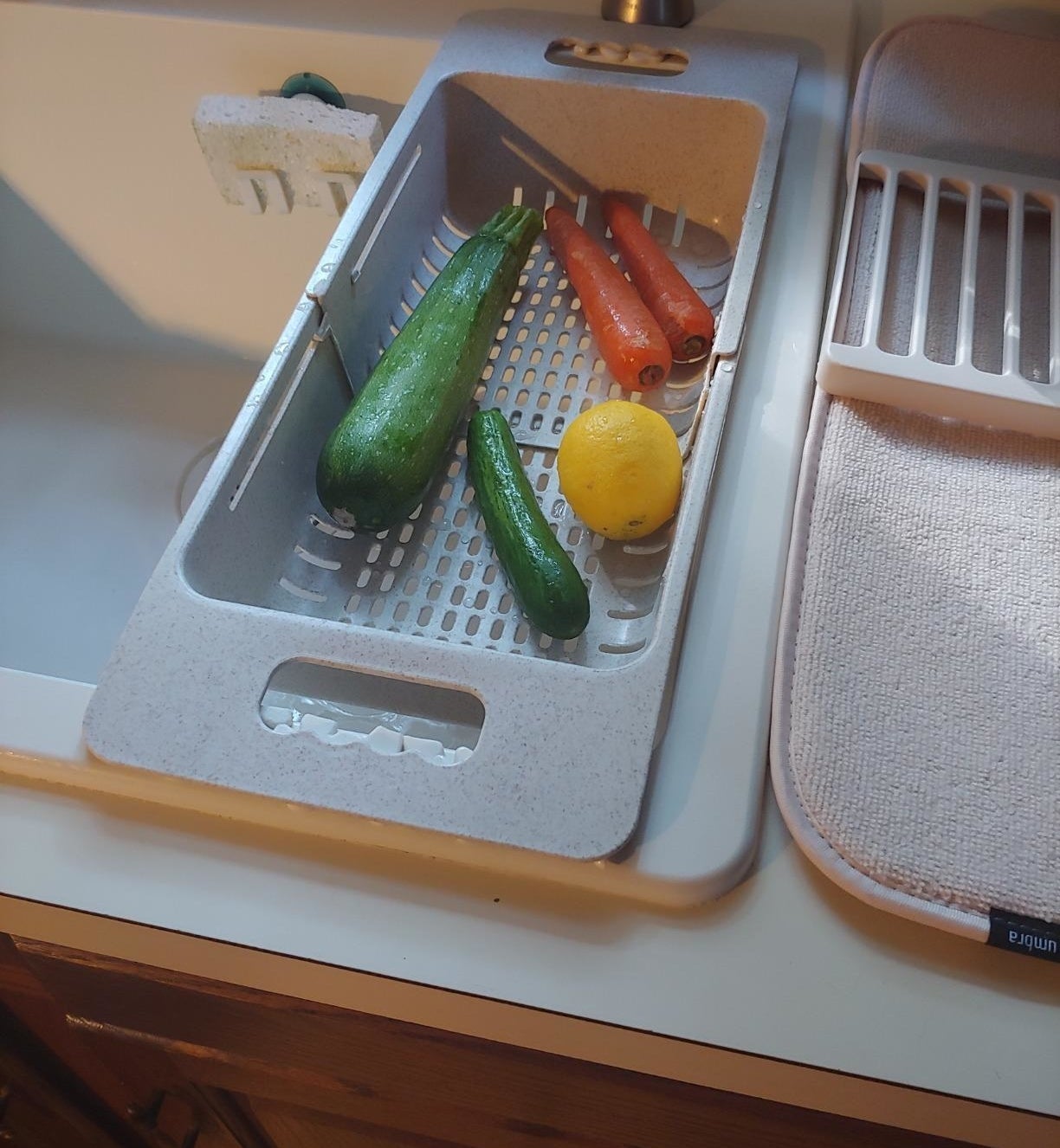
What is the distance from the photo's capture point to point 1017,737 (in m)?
0.47

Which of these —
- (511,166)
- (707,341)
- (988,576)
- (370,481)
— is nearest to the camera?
(988,576)

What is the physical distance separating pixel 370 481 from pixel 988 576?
381 mm

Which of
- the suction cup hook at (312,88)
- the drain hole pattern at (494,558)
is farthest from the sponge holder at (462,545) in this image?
the suction cup hook at (312,88)

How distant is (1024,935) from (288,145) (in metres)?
0.82

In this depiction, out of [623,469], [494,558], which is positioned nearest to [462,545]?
[494,558]

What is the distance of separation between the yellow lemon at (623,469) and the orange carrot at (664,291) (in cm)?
14

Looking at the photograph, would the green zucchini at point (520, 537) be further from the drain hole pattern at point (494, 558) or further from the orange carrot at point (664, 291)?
the orange carrot at point (664, 291)

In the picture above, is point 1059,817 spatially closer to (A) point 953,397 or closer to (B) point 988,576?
(B) point 988,576

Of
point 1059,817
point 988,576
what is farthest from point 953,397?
point 1059,817

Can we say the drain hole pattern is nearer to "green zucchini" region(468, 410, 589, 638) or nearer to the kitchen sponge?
"green zucchini" region(468, 410, 589, 638)

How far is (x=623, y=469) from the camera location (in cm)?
62

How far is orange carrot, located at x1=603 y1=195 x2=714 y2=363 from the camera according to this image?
2.46 feet

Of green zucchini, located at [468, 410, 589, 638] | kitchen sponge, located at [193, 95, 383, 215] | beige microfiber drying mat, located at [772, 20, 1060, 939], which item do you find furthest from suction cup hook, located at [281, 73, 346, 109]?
beige microfiber drying mat, located at [772, 20, 1060, 939]

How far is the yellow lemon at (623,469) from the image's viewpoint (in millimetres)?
620
